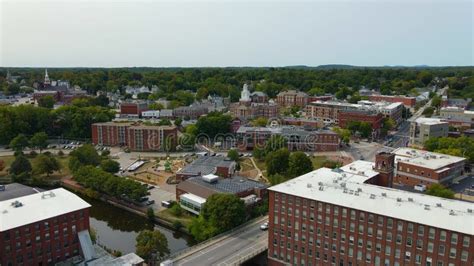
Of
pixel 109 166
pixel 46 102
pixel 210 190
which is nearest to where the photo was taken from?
pixel 210 190

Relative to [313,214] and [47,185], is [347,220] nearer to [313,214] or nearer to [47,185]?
[313,214]

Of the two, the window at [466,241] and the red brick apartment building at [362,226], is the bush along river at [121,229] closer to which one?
the red brick apartment building at [362,226]

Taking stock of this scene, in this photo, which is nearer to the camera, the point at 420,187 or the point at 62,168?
the point at 420,187

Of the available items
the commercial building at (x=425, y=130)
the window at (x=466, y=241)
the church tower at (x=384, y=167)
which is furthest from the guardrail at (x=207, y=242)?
the commercial building at (x=425, y=130)

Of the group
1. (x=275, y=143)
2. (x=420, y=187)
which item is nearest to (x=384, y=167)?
(x=420, y=187)

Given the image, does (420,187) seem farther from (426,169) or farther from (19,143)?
(19,143)

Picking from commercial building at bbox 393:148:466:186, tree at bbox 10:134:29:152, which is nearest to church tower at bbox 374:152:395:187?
commercial building at bbox 393:148:466:186
